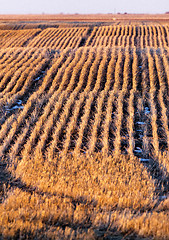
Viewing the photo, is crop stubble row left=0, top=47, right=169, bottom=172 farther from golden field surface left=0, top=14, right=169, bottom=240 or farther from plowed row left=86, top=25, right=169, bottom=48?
plowed row left=86, top=25, right=169, bottom=48

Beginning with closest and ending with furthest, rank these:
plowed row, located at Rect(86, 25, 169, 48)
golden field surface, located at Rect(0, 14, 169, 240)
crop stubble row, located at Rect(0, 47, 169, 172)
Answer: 1. golden field surface, located at Rect(0, 14, 169, 240)
2. crop stubble row, located at Rect(0, 47, 169, 172)
3. plowed row, located at Rect(86, 25, 169, 48)

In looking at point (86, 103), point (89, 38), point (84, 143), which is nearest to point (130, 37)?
point (89, 38)

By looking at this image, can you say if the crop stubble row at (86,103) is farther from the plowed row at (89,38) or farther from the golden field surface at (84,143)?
the plowed row at (89,38)

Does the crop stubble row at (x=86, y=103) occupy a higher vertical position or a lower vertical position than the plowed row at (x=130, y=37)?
lower

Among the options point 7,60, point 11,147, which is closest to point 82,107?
point 11,147

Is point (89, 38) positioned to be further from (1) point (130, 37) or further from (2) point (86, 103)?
(2) point (86, 103)

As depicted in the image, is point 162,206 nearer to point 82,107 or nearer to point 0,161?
point 0,161

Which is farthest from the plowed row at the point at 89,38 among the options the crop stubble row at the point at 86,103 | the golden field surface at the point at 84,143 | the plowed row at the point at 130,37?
the crop stubble row at the point at 86,103

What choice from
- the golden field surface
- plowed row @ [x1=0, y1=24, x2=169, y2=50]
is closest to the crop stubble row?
the golden field surface

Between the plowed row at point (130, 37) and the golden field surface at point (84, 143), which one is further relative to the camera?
the plowed row at point (130, 37)
